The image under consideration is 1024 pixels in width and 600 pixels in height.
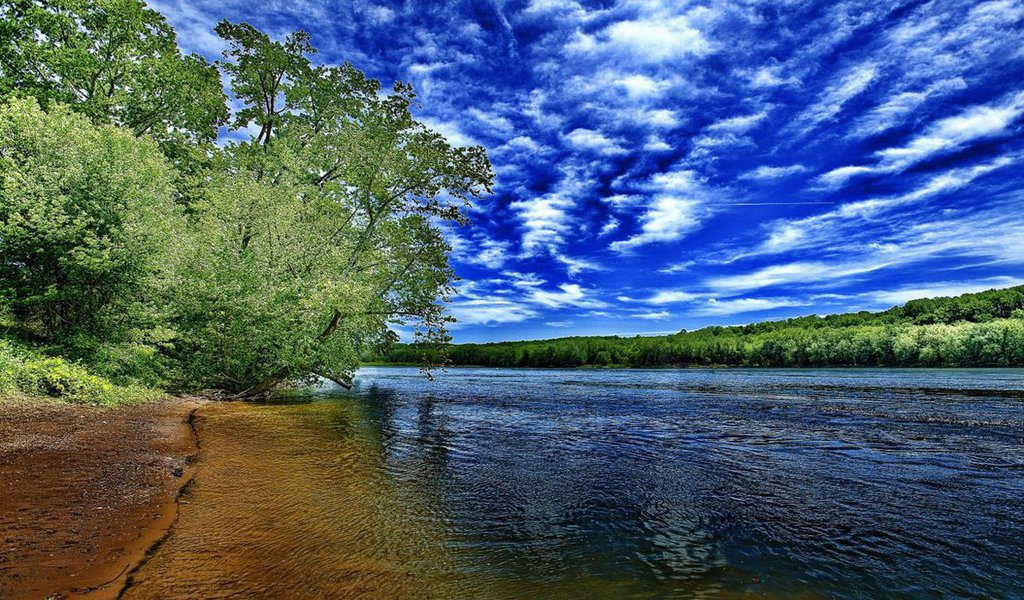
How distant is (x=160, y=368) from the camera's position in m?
23.6

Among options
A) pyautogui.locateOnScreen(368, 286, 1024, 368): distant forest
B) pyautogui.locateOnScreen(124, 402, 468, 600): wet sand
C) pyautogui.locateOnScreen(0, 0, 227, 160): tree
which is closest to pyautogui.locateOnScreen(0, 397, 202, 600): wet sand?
pyautogui.locateOnScreen(124, 402, 468, 600): wet sand

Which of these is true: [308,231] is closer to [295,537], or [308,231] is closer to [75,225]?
[75,225]

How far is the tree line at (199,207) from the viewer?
17.8m

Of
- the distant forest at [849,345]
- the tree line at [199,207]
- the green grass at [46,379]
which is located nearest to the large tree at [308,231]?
the tree line at [199,207]

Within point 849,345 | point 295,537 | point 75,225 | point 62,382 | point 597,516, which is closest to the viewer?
point 295,537

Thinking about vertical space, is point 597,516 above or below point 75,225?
below

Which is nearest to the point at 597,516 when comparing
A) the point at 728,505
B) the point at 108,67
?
the point at 728,505

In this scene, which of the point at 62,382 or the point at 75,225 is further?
the point at 75,225

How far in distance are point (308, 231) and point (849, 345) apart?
123339 mm

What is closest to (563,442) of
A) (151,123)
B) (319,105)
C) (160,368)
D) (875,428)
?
(875,428)

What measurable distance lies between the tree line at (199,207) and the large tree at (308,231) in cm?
11

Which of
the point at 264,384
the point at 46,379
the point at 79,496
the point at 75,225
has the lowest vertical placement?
the point at 79,496

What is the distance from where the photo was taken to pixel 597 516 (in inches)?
329

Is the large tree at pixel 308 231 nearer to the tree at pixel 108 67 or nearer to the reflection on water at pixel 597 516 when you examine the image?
the tree at pixel 108 67
